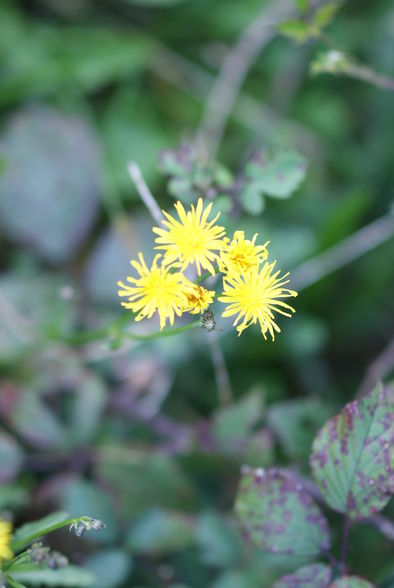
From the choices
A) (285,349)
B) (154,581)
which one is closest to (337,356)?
(285,349)

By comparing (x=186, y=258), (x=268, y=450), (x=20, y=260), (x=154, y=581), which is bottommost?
(x=154, y=581)

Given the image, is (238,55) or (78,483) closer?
(78,483)

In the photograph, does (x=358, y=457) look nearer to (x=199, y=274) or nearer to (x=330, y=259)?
(x=199, y=274)

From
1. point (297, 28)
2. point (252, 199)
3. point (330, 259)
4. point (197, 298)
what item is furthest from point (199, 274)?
point (330, 259)

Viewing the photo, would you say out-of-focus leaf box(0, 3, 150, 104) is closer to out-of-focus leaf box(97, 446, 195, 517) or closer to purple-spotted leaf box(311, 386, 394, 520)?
out-of-focus leaf box(97, 446, 195, 517)

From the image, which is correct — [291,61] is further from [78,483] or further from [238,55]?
[78,483]

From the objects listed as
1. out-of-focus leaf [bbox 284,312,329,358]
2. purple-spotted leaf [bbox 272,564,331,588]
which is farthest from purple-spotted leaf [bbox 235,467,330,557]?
out-of-focus leaf [bbox 284,312,329,358]

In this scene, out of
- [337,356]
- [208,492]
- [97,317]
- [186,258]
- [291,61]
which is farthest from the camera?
[291,61]
